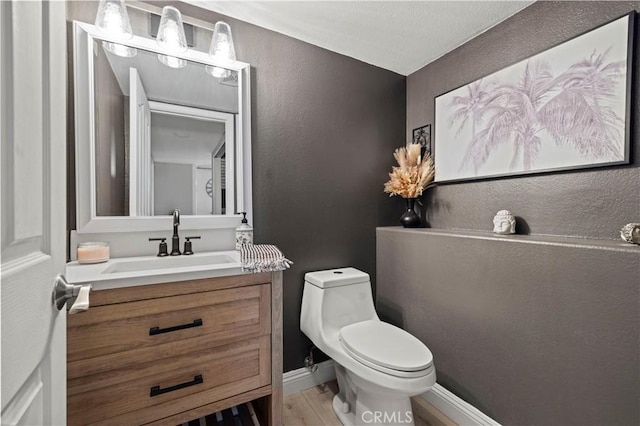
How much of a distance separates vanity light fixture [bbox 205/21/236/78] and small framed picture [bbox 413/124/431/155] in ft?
4.47

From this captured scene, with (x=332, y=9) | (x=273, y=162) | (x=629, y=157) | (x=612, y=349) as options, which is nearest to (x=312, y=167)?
(x=273, y=162)

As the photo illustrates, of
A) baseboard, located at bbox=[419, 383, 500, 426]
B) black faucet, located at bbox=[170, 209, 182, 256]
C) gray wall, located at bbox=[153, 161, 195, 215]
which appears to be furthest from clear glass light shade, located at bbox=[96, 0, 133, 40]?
baseboard, located at bbox=[419, 383, 500, 426]

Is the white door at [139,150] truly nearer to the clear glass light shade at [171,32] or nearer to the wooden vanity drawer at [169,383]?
the clear glass light shade at [171,32]

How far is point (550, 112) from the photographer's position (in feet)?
4.46

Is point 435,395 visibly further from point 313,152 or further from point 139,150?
point 139,150

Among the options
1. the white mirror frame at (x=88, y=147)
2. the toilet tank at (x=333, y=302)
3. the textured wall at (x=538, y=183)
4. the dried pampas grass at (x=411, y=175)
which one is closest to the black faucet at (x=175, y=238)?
the white mirror frame at (x=88, y=147)

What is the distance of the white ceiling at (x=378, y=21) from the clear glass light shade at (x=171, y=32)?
0.16 meters

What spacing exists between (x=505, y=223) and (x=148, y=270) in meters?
1.68

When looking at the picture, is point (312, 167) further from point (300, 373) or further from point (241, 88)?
point (300, 373)

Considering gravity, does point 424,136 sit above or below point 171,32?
below

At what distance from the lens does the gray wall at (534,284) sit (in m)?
1.03

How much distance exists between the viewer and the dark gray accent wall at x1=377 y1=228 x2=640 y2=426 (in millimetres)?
1002

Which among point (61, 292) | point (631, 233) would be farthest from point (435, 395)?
point (61, 292)

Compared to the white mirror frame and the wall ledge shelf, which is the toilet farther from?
the white mirror frame
